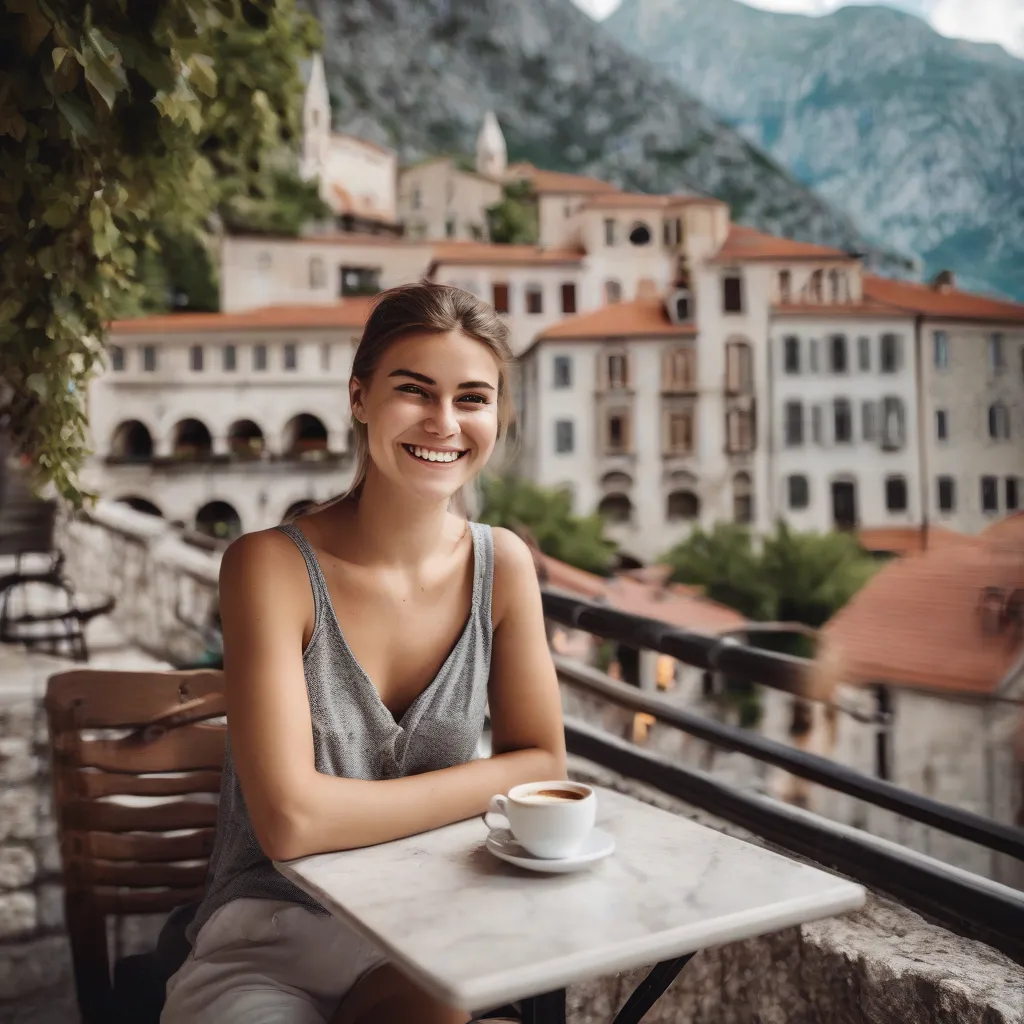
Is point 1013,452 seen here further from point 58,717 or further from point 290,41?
point 58,717

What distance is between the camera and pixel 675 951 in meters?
0.68

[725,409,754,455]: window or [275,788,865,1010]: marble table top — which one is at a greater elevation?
[725,409,754,455]: window

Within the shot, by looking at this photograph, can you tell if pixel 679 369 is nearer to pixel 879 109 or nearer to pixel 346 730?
pixel 879 109

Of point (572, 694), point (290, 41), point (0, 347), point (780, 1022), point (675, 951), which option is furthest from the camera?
point (572, 694)

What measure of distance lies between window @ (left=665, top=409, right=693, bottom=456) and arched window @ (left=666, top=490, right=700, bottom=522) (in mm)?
159

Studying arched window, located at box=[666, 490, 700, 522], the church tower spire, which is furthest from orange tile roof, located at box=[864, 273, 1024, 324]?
the church tower spire

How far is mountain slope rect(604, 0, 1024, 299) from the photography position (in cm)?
329

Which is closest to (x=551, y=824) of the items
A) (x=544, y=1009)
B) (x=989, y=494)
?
(x=544, y=1009)

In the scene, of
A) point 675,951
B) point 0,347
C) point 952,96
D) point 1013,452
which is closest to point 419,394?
A: point 675,951

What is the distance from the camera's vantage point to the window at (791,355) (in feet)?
12.5

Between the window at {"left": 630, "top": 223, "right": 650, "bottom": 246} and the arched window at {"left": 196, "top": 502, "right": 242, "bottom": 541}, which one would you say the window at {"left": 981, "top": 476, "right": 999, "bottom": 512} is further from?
the arched window at {"left": 196, "top": 502, "right": 242, "bottom": 541}

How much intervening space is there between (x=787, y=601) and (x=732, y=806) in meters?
2.37

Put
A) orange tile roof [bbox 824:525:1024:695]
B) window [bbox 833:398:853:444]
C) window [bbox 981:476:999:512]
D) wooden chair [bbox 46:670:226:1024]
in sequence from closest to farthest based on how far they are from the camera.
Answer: wooden chair [bbox 46:670:226:1024], orange tile roof [bbox 824:525:1024:695], window [bbox 981:476:999:512], window [bbox 833:398:853:444]

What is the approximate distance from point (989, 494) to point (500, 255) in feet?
6.43
